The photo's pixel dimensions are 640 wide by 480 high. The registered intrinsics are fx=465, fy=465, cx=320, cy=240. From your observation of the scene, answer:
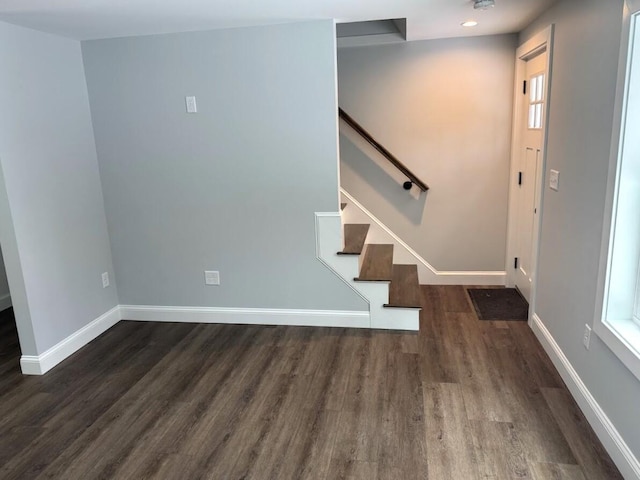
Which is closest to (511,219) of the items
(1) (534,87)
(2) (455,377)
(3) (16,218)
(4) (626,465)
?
(1) (534,87)

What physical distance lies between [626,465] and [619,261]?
828 mm

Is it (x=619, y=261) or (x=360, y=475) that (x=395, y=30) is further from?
(x=360, y=475)

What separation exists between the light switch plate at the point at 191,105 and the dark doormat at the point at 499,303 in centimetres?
257

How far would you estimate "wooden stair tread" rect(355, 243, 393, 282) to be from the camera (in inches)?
131

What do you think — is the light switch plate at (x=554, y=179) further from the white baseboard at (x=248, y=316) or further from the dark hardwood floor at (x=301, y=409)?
the white baseboard at (x=248, y=316)

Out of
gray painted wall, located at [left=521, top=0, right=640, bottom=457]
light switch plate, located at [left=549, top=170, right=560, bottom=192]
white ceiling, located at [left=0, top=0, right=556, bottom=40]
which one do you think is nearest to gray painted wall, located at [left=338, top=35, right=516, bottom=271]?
white ceiling, located at [left=0, top=0, right=556, bottom=40]

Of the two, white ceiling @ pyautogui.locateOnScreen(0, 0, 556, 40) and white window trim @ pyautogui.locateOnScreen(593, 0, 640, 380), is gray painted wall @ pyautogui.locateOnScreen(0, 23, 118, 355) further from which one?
white window trim @ pyautogui.locateOnScreen(593, 0, 640, 380)

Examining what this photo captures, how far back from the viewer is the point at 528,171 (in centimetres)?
357

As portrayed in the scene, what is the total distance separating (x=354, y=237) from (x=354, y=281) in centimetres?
46

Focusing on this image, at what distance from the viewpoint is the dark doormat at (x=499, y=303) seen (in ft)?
11.5

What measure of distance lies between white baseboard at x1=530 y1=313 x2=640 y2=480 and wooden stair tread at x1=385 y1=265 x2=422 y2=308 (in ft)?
2.89

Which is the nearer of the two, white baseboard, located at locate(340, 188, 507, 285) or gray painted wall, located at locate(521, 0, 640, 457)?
gray painted wall, located at locate(521, 0, 640, 457)

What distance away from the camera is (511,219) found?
3.98 metres

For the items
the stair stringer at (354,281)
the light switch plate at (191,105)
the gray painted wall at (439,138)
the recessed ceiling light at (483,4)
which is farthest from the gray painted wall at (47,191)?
the recessed ceiling light at (483,4)
